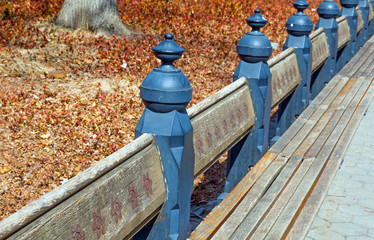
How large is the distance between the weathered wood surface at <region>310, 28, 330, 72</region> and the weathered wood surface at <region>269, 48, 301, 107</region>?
2.76 ft

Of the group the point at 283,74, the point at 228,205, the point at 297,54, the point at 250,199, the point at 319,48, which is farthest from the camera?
the point at 319,48

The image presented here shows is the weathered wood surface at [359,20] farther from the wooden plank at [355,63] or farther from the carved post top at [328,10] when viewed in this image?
the carved post top at [328,10]

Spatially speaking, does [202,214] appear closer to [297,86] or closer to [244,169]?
[244,169]

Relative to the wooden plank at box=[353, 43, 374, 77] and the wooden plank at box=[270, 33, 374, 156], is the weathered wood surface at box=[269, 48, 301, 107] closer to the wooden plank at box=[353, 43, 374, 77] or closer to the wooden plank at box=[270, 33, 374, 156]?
the wooden plank at box=[270, 33, 374, 156]

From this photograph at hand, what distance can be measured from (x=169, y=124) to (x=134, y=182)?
0.45m

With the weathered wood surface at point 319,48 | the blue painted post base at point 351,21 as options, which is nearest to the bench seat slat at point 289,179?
the weathered wood surface at point 319,48

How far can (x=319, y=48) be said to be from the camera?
23.5 ft

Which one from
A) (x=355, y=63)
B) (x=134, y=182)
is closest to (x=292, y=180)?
(x=134, y=182)

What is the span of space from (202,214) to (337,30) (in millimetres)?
4238

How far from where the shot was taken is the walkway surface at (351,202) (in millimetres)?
4191

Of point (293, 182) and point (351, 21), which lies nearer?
point (293, 182)

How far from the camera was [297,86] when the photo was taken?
6.21 meters

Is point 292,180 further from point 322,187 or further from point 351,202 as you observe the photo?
point 351,202

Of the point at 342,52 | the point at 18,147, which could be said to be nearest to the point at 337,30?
the point at 342,52
